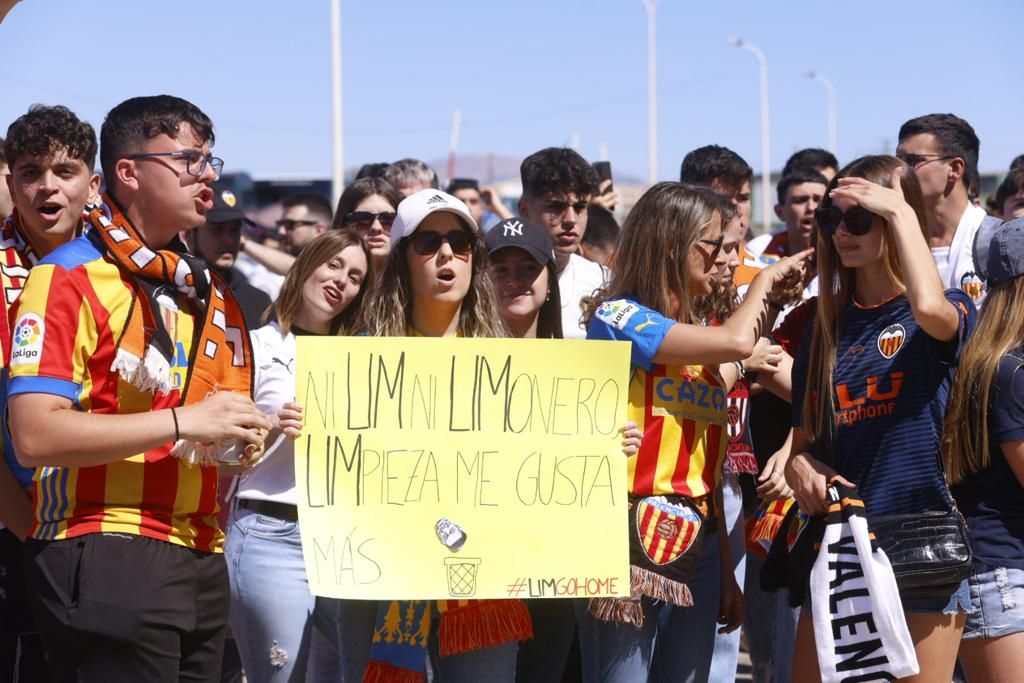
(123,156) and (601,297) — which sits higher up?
(123,156)

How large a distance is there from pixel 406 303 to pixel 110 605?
1.42m

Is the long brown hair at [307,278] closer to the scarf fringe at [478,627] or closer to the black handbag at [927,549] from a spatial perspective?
the scarf fringe at [478,627]

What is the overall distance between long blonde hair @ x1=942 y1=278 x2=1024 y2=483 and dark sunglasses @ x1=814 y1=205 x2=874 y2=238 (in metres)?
0.49

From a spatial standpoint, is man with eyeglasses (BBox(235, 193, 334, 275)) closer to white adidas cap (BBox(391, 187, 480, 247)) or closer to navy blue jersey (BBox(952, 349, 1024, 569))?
white adidas cap (BBox(391, 187, 480, 247))

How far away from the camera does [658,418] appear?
160 inches

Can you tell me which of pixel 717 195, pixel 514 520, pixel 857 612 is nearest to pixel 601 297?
pixel 717 195

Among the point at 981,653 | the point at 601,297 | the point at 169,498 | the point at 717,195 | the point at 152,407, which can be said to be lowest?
the point at 981,653

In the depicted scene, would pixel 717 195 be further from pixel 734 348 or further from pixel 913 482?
pixel 913 482

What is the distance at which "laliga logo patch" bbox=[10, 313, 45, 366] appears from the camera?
304 cm

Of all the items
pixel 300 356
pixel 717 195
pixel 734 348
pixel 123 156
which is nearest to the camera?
pixel 123 156

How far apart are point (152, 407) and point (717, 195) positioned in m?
2.11

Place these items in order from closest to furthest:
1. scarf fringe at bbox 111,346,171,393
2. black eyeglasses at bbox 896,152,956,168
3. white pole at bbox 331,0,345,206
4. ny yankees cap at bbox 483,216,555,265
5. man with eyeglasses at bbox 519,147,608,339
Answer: scarf fringe at bbox 111,346,171,393 → ny yankees cap at bbox 483,216,555,265 → black eyeglasses at bbox 896,152,956,168 → man with eyeglasses at bbox 519,147,608,339 → white pole at bbox 331,0,345,206

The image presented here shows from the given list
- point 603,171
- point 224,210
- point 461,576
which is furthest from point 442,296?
point 603,171

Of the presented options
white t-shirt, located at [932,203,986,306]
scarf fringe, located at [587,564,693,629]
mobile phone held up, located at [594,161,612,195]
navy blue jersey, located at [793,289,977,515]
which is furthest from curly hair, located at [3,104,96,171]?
mobile phone held up, located at [594,161,612,195]
